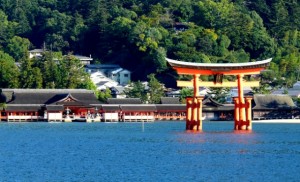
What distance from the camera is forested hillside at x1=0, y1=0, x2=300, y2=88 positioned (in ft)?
383

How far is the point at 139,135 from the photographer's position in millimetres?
70000

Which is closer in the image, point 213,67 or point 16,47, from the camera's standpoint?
point 213,67

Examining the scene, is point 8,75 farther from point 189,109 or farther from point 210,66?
point 210,66

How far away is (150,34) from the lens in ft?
391

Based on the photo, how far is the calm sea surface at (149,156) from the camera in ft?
141

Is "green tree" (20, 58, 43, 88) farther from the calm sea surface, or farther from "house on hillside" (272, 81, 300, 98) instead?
the calm sea surface

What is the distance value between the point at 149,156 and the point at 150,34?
225 feet

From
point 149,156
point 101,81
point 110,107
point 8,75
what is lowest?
point 149,156

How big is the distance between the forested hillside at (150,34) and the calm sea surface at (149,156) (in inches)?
1537

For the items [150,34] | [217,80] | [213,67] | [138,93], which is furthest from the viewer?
[150,34]

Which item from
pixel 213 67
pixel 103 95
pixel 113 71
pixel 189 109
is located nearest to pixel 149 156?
pixel 189 109

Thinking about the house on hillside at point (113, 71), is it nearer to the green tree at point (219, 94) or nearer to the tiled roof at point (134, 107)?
the green tree at point (219, 94)

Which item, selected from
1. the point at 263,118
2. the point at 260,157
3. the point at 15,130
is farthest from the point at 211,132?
the point at 263,118

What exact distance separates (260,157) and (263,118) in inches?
1906
